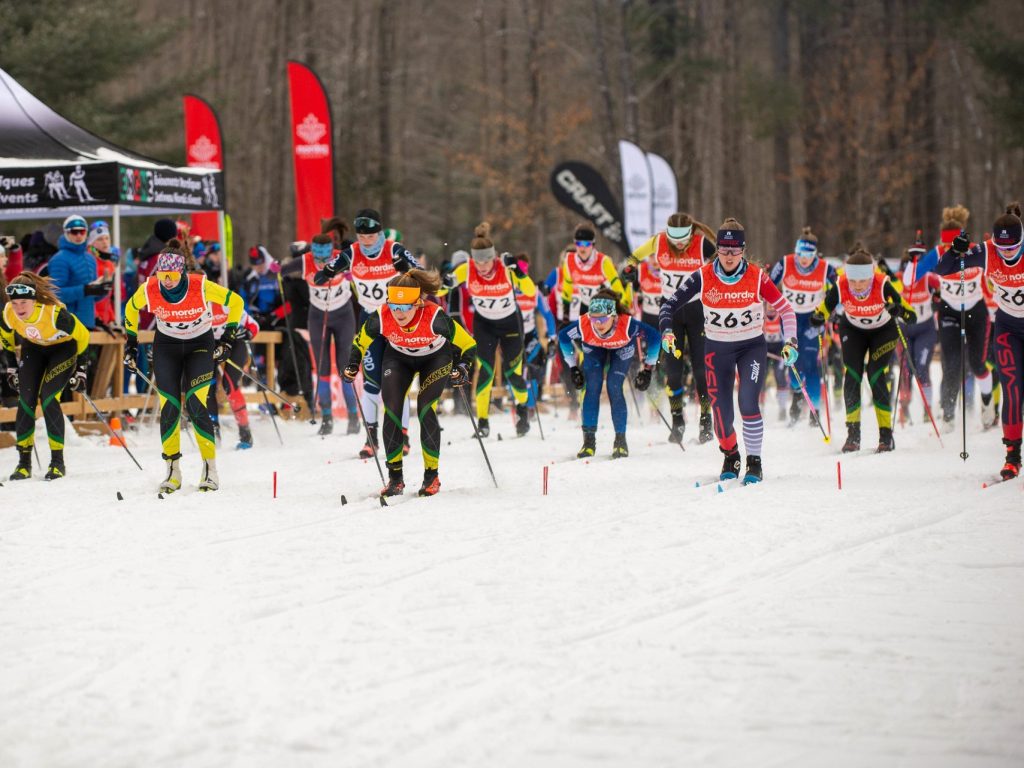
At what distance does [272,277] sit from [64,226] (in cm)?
352

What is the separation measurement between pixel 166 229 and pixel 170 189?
3.86ft

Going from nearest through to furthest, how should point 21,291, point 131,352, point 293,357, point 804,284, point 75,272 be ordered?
point 131,352
point 21,291
point 75,272
point 804,284
point 293,357

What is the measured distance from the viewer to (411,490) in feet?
34.2

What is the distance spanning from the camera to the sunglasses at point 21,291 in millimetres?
11211

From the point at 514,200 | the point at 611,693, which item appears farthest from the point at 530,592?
the point at 514,200

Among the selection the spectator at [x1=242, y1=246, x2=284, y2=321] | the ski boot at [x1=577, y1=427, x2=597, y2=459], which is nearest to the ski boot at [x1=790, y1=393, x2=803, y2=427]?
the ski boot at [x1=577, y1=427, x2=597, y2=459]

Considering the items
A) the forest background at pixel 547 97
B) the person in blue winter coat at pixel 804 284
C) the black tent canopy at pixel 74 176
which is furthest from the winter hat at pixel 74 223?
the forest background at pixel 547 97

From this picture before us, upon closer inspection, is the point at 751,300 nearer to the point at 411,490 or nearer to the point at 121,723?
the point at 411,490

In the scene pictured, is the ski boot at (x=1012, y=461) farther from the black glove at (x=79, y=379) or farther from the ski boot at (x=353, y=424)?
the black glove at (x=79, y=379)

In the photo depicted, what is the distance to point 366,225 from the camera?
13.3m

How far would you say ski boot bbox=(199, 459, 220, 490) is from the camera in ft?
34.7

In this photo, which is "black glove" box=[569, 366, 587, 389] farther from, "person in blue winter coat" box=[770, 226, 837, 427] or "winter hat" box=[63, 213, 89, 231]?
"winter hat" box=[63, 213, 89, 231]

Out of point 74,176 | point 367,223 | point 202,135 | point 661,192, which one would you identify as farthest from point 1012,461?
point 661,192

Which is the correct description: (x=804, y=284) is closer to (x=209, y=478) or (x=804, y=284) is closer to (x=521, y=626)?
(x=209, y=478)
